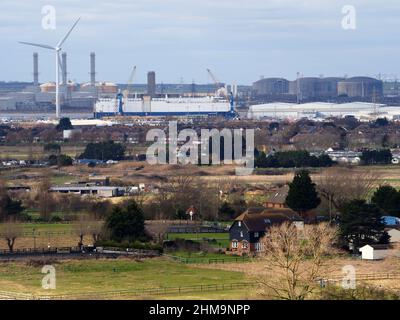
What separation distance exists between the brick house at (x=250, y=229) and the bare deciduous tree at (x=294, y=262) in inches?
93.3

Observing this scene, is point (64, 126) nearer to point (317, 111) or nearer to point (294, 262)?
point (317, 111)

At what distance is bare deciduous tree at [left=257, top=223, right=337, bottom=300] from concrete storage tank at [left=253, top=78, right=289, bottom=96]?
128938 mm

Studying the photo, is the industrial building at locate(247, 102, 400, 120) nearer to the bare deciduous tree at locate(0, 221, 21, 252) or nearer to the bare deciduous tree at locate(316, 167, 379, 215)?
the bare deciduous tree at locate(316, 167, 379, 215)

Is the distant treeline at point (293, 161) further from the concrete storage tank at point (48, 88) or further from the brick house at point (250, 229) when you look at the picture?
the concrete storage tank at point (48, 88)

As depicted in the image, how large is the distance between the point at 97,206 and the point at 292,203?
4614 millimetres

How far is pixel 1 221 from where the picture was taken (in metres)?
25.8

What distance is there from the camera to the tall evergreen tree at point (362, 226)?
21.7 m

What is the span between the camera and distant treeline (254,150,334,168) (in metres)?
41.2

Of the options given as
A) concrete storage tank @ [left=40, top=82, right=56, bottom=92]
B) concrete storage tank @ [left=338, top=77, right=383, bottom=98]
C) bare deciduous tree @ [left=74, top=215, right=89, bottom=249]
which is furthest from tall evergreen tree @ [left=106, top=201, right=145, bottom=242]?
concrete storage tank @ [left=40, top=82, right=56, bottom=92]

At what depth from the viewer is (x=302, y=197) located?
2595 cm

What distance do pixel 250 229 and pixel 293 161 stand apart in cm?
1958

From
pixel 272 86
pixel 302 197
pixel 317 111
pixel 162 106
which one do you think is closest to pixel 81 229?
pixel 302 197
